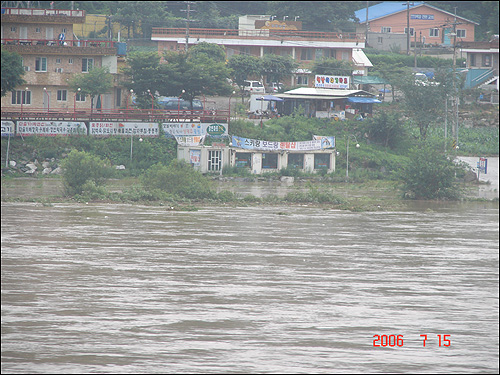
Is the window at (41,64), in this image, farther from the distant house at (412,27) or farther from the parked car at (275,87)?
the distant house at (412,27)

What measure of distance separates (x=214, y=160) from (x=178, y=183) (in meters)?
7.54

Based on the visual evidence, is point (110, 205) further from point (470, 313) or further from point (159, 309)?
point (470, 313)

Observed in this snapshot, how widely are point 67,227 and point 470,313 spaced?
1217cm

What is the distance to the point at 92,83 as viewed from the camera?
39094 millimetres

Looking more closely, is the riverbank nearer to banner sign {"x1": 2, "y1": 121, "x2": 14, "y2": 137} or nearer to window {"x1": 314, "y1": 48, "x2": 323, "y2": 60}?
banner sign {"x1": 2, "y1": 121, "x2": 14, "y2": 137}

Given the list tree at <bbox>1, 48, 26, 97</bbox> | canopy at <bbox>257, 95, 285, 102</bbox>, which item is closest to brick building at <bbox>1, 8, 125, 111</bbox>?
tree at <bbox>1, 48, 26, 97</bbox>

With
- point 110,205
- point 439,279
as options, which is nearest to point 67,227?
point 110,205

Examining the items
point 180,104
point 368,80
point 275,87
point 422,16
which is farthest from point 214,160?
point 422,16

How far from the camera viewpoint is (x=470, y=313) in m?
14.3

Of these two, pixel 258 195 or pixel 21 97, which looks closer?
pixel 258 195

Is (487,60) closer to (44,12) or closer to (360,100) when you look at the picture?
(360,100)

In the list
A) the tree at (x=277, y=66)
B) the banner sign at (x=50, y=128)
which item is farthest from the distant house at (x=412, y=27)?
the banner sign at (x=50, y=128)

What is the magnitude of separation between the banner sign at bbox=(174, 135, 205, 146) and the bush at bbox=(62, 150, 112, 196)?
922cm
